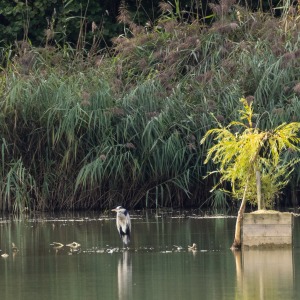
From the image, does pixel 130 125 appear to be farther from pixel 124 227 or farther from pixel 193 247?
pixel 193 247

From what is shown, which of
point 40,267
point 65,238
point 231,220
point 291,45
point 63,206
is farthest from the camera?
point 291,45

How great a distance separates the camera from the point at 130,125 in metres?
23.0

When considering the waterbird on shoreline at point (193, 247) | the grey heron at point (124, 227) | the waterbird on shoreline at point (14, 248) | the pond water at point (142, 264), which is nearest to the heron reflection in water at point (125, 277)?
the pond water at point (142, 264)

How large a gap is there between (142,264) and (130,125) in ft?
26.6

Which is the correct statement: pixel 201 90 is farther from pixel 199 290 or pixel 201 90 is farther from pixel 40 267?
pixel 199 290

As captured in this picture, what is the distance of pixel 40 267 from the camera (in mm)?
15062

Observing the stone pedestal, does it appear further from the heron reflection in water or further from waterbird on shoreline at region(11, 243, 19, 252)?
waterbird on shoreline at region(11, 243, 19, 252)

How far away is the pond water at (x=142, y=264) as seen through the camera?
12852mm

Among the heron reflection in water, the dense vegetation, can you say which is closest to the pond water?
the heron reflection in water

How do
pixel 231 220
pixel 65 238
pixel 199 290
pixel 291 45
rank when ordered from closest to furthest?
pixel 199 290 < pixel 65 238 < pixel 231 220 < pixel 291 45

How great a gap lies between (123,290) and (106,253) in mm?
3452

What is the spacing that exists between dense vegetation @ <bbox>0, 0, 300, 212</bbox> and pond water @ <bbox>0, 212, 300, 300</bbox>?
2.00m

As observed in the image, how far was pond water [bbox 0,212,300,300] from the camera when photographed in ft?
42.2

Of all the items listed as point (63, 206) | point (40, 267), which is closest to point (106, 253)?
point (40, 267)
